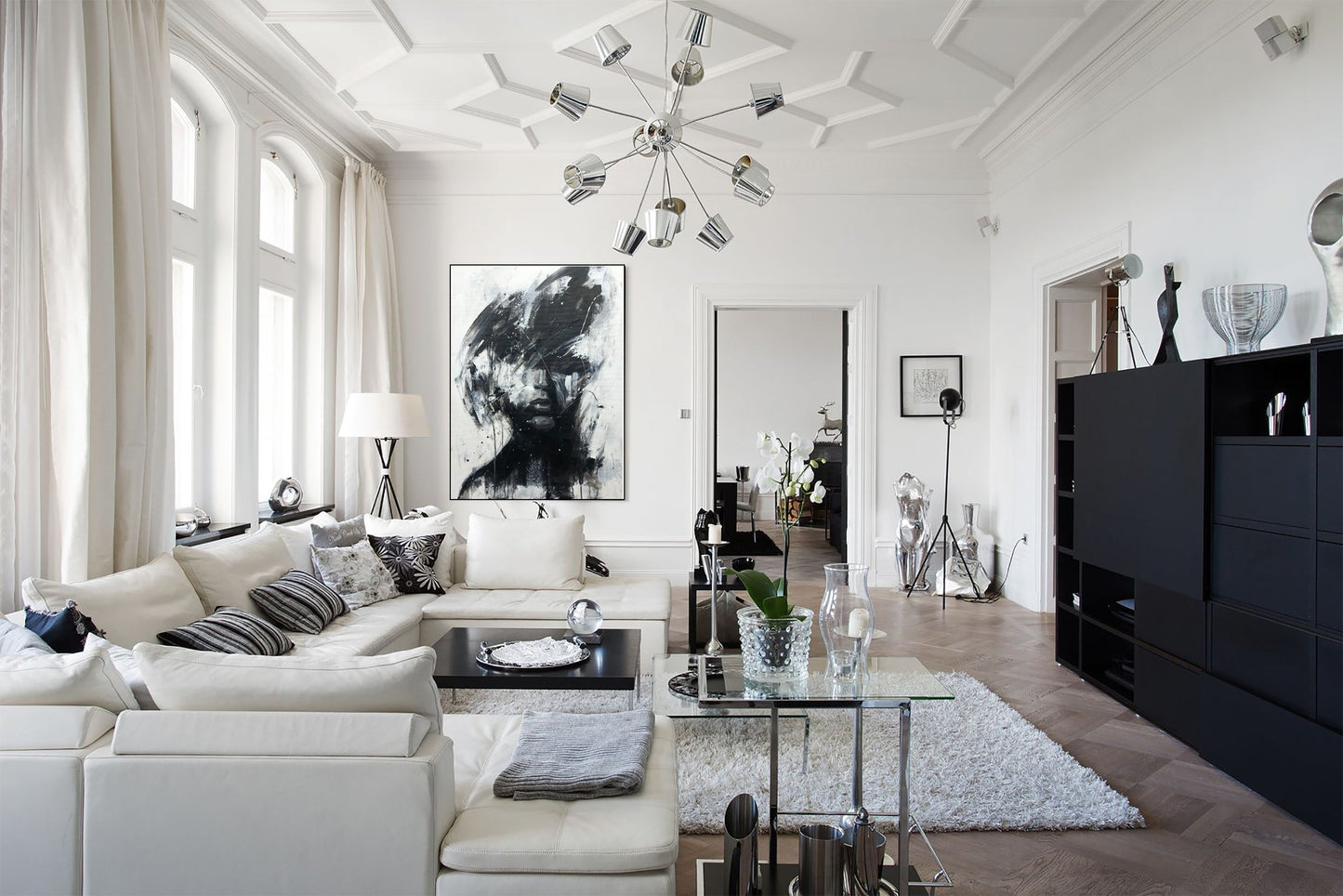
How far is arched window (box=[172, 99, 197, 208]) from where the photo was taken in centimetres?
417

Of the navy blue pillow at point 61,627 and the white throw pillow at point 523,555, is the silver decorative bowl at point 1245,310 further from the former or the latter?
the navy blue pillow at point 61,627

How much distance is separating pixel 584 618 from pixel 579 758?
136 cm

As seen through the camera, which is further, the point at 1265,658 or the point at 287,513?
the point at 287,513

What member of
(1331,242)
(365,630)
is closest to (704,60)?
(1331,242)

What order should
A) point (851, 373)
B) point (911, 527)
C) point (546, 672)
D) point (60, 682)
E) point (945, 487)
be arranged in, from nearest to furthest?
1. point (60, 682)
2. point (546, 672)
3. point (911, 527)
4. point (945, 487)
5. point (851, 373)

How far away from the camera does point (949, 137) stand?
5.94 m

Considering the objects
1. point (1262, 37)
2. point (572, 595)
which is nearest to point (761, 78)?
point (1262, 37)

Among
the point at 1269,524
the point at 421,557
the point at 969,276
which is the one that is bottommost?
the point at 421,557

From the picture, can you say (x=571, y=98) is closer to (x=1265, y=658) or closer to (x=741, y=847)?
(x=741, y=847)

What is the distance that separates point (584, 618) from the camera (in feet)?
10.7

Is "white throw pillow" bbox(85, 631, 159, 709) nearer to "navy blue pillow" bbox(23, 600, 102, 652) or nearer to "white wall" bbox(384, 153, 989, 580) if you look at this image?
"navy blue pillow" bbox(23, 600, 102, 652)

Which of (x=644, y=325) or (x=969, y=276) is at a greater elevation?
(x=969, y=276)

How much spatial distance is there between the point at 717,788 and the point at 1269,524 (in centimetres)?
214

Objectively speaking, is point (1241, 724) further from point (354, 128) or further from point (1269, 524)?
point (354, 128)
